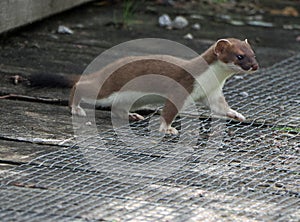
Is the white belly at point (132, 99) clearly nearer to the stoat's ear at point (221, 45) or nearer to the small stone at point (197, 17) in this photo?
the stoat's ear at point (221, 45)

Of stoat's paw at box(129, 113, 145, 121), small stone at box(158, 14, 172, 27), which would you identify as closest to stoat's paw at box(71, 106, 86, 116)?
stoat's paw at box(129, 113, 145, 121)

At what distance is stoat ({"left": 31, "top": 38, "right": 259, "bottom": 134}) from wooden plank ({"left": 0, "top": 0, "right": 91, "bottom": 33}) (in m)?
1.04

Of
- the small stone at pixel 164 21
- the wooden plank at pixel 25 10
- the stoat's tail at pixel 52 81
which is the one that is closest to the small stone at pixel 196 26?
the small stone at pixel 164 21

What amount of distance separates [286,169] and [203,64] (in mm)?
744

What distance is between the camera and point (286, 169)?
2.86 meters

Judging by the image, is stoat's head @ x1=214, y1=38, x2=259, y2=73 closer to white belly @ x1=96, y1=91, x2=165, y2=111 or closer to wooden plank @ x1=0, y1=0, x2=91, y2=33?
white belly @ x1=96, y1=91, x2=165, y2=111

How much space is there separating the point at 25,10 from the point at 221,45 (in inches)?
62.8

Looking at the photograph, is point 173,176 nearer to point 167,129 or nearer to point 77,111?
point 167,129

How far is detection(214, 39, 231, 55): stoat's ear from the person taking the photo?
3357 millimetres

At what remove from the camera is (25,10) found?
15.0 feet

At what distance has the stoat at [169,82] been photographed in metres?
3.33

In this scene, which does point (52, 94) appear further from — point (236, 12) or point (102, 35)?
point (236, 12)

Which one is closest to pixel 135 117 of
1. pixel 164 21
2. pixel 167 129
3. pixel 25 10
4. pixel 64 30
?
pixel 167 129

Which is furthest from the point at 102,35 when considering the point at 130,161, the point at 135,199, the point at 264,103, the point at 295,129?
the point at 135,199
